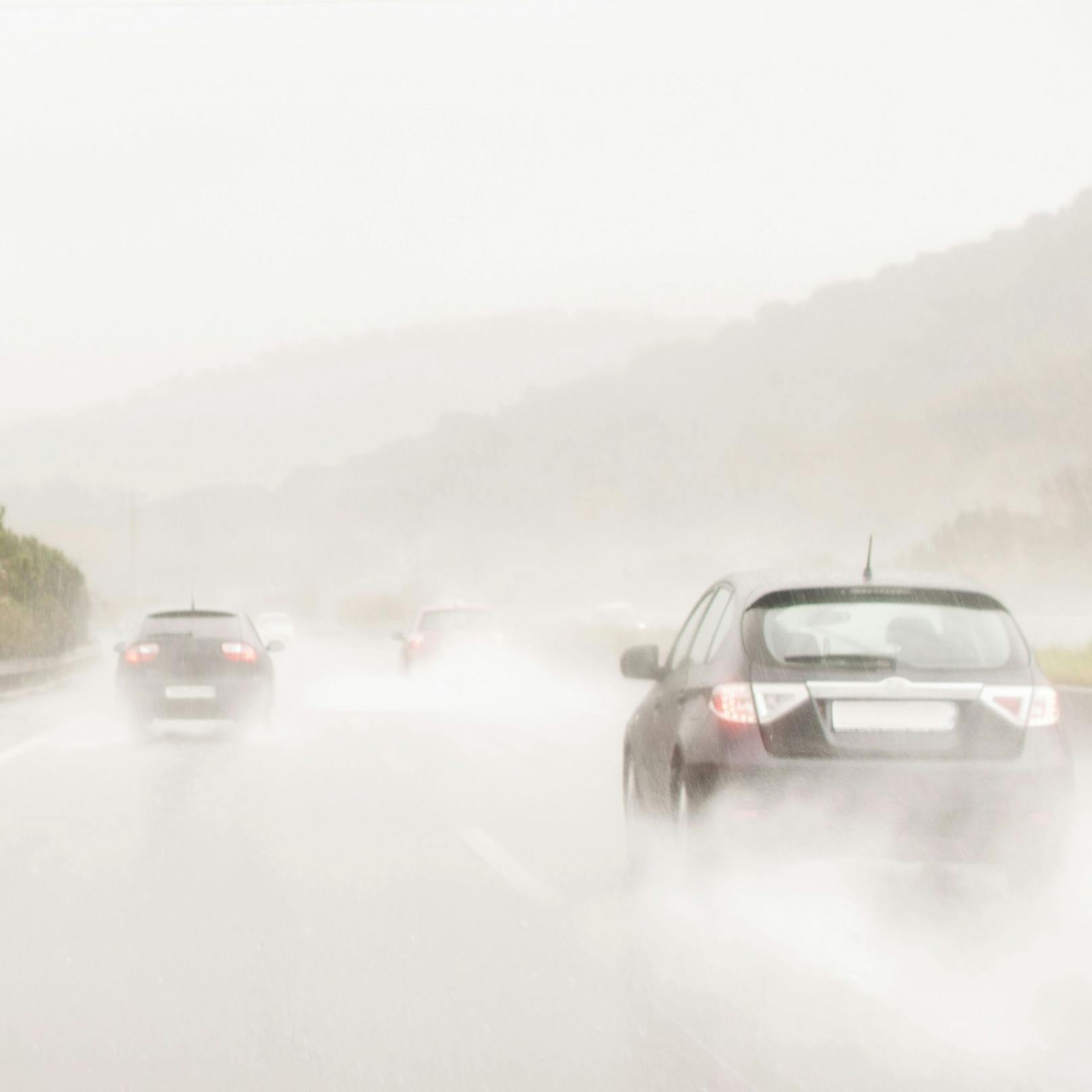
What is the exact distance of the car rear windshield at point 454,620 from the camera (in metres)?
31.5

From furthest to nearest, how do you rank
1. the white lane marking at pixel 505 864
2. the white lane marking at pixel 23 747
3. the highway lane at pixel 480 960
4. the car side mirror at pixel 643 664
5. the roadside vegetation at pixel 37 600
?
1. the roadside vegetation at pixel 37 600
2. the white lane marking at pixel 23 747
3. the car side mirror at pixel 643 664
4. the white lane marking at pixel 505 864
5. the highway lane at pixel 480 960

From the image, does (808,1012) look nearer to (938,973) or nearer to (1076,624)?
(938,973)

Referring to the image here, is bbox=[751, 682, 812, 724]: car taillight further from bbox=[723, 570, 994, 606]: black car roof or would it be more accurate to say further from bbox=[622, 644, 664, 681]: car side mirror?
bbox=[622, 644, 664, 681]: car side mirror

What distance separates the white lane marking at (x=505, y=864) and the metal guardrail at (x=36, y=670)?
21.8 meters

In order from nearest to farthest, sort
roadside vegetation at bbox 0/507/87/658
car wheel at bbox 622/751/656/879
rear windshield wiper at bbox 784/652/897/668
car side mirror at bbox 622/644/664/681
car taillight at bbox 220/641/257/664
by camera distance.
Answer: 1. rear windshield wiper at bbox 784/652/897/668
2. car wheel at bbox 622/751/656/879
3. car side mirror at bbox 622/644/664/681
4. car taillight at bbox 220/641/257/664
5. roadside vegetation at bbox 0/507/87/658

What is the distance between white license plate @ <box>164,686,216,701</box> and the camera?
802 inches

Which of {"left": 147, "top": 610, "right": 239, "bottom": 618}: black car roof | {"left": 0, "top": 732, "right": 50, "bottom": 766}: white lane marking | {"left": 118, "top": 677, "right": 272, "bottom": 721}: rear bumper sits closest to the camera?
{"left": 0, "top": 732, "right": 50, "bottom": 766}: white lane marking

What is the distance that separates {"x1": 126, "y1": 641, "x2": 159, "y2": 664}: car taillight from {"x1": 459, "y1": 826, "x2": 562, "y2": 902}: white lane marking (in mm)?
9522

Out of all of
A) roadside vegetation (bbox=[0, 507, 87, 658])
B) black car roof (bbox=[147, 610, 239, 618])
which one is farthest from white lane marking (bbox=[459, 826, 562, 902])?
roadside vegetation (bbox=[0, 507, 87, 658])

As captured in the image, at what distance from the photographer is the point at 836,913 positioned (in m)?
8.41

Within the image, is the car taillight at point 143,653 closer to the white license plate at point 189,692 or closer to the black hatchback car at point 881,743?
the white license plate at point 189,692

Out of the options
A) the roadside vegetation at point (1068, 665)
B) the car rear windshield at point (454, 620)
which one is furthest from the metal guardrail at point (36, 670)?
the roadside vegetation at point (1068, 665)

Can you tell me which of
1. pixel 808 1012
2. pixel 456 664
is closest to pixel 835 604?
pixel 808 1012

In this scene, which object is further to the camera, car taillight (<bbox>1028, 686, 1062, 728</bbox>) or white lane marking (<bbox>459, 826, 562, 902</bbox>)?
white lane marking (<bbox>459, 826, 562, 902</bbox>)
